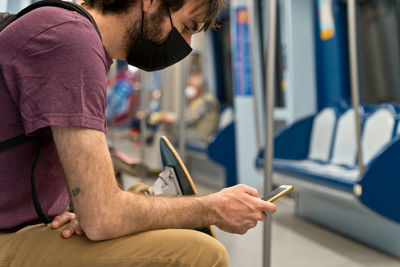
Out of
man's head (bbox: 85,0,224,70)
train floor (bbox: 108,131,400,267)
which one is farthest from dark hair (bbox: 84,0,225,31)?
train floor (bbox: 108,131,400,267)

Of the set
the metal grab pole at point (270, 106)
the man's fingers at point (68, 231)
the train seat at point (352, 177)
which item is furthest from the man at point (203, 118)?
the man's fingers at point (68, 231)

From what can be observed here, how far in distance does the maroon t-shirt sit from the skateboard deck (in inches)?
16.7

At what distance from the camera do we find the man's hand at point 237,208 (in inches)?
48.6

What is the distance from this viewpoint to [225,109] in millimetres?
7035

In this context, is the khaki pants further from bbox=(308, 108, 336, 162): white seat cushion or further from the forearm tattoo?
bbox=(308, 108, 336, 162): white seat cushion

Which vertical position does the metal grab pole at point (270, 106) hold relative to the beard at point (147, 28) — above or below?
below

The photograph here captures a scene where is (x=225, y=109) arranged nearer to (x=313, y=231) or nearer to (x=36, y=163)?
(x=313, y=231)

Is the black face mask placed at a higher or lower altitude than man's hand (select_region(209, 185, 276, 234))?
higher

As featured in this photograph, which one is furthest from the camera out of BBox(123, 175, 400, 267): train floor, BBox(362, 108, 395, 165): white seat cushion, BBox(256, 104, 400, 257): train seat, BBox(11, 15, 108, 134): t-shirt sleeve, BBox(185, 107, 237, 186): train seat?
BBox(185, 107, 237, 186): train seat

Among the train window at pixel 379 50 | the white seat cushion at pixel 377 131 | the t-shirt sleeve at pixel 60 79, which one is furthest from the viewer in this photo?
the train window at pixel 379 50

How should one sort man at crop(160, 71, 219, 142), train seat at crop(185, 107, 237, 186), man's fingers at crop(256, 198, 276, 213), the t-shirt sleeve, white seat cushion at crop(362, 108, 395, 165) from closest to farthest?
the t-shirt sleeve → man's fingers at crop(256, 198, 276, 213) → white seat cushion at crop(362, 108, 395, 165) → train seat at crop(185, 107, 237, 186) → man at crop(160, 71, 219, 142)

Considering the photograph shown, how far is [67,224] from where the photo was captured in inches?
49.0

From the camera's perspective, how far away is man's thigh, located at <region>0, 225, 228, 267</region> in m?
1.14

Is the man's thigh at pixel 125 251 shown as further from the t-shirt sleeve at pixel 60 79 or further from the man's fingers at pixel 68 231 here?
the t-shirt sleeve at pixel 60 79
